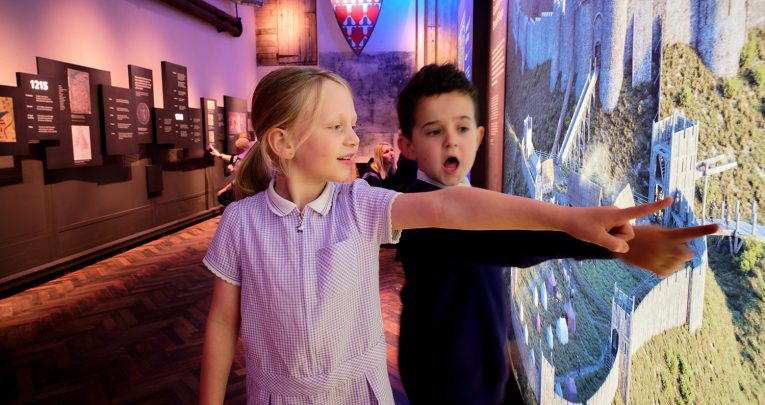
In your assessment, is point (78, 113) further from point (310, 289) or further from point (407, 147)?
point (310, 289)

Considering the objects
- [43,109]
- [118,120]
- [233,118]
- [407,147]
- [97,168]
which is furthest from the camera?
[233,118]

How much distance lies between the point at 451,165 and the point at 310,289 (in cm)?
51

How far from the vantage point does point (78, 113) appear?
19.4ft

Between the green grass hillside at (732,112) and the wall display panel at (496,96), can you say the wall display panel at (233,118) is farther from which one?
the green grass hillside at (732,112)

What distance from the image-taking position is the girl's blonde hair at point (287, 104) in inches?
41.7

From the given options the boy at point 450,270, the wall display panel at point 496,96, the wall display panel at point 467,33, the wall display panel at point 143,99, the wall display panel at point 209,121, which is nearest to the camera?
the boy at point 450,270

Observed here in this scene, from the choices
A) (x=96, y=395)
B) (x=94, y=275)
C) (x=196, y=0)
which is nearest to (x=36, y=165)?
(x=94, y=275)

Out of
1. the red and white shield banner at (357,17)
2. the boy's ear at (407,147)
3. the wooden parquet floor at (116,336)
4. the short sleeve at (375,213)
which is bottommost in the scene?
the wooden parquet floor at (116,336)

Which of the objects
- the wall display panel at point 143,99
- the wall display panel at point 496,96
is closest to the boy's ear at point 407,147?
the wall display panel at point 496,96

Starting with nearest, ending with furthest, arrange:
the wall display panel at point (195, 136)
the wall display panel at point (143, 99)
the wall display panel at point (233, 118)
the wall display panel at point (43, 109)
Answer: the wall display panel at point (43, 109)
the wall display panel at point (143, 99)
the wall display panel at point (195, 136)
the wall display panel at point (233, 118)

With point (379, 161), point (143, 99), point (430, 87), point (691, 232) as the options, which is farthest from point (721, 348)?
point (143, 99)

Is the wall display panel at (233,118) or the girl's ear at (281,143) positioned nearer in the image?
the girl's ear at (281,143)

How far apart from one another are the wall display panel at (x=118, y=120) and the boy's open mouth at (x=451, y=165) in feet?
21.1

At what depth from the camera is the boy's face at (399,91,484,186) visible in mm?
1267
